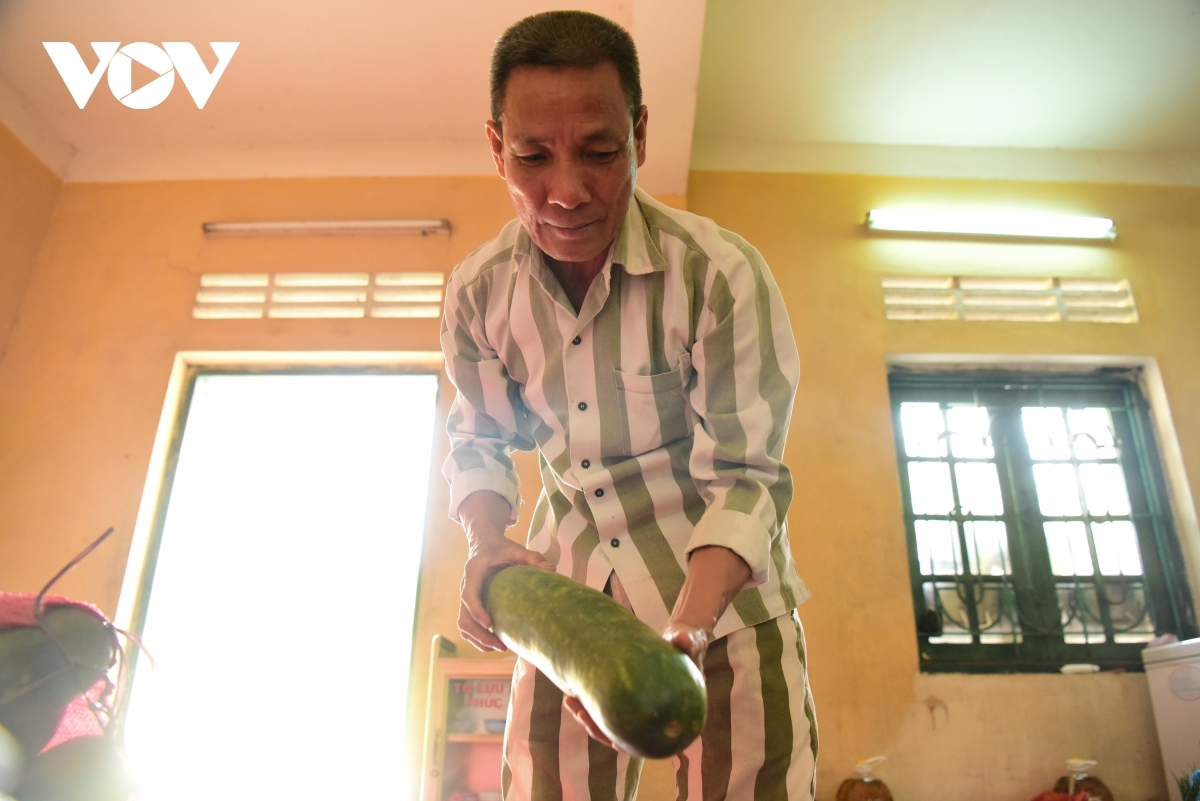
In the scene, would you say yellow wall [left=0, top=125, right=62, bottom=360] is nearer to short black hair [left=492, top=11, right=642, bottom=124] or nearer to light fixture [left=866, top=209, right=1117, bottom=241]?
short black hair [left=492, top=11, right=642, bottom=124]

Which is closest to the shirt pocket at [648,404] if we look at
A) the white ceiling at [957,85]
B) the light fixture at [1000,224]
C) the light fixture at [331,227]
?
the white ceiling at [957,85]

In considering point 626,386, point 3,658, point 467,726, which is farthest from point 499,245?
point 467,726

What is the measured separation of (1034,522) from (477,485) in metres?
2.74

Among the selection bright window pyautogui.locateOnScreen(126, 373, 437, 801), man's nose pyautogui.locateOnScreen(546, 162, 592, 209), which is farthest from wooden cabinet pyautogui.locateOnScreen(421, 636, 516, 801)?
man's nose pyautogui.locateOnScreen(546, 162, 592, 209)

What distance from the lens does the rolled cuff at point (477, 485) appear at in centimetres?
115

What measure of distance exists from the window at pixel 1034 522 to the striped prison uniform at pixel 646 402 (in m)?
2.22

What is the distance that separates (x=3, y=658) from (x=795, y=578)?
1027mm

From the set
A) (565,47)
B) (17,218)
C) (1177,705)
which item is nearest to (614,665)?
(565,47)

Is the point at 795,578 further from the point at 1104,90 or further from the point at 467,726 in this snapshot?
the point at 1104,90

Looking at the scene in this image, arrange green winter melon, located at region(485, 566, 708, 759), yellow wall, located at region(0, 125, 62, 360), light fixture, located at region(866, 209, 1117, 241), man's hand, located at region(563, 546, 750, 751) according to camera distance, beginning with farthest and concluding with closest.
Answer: light fixture, located at region(866, 209, 1117, 241) → yellow wall, located at region(0, 125, 62, 360) → man's hand, located at region(563, 546, 750, 751) → green winter melon, located at region(485, 566, 708, 759)

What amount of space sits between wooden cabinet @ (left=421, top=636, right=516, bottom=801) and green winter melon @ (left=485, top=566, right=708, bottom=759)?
169cm

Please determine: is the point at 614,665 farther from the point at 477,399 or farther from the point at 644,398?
the point at 477,399

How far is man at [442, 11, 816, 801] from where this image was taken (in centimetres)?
96

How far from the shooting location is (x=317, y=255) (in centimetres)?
335
